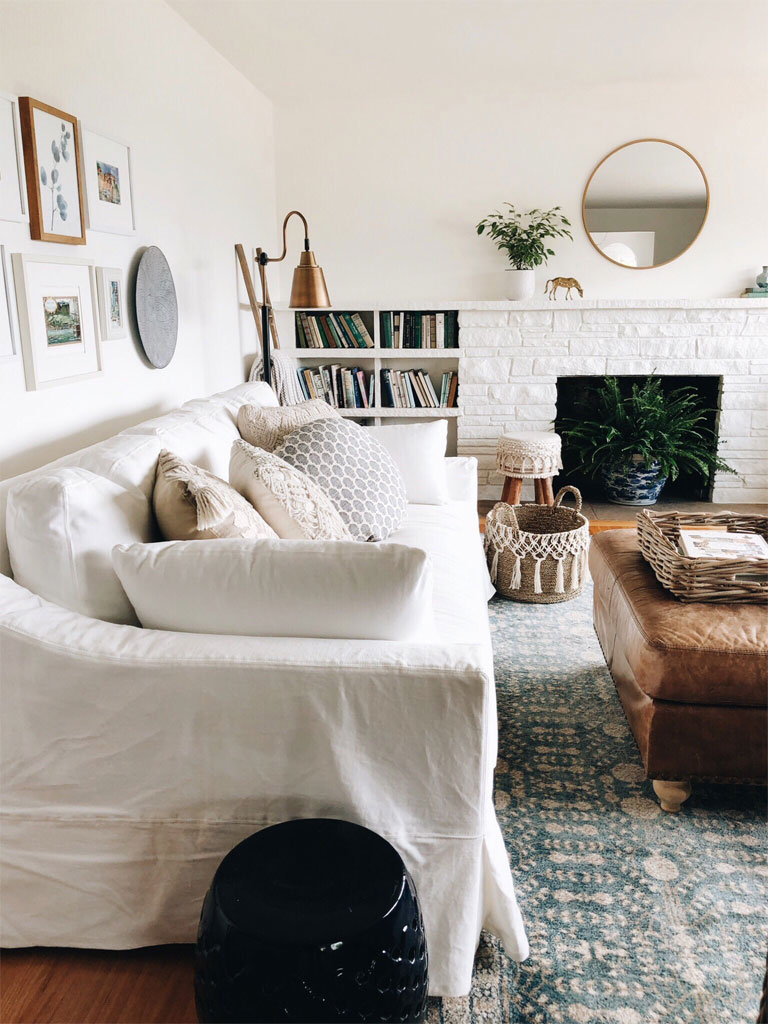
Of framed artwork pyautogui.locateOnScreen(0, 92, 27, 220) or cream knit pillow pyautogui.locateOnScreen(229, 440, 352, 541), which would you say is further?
framed artwork pyautogui.locateOnScreen(0, 92, 27, 220)

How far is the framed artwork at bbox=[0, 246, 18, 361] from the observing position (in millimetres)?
2059

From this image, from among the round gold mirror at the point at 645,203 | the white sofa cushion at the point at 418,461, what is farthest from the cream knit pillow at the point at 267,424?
the round gold mirror at the point at 645,203

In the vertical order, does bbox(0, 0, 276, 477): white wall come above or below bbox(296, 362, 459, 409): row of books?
above

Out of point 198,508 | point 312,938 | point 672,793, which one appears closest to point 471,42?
point 198,508

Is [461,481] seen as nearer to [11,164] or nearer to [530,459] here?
[530,459]

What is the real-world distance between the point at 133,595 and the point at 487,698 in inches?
26.3

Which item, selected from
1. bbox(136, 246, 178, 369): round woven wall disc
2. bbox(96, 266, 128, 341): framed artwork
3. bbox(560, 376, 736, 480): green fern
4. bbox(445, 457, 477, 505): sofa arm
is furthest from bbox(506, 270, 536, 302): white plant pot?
bbox(96, 266, 128, 341): framed artwork

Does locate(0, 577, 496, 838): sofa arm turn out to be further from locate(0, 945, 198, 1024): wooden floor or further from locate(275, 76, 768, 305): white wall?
locate(275, 76, 768, 305): white wall

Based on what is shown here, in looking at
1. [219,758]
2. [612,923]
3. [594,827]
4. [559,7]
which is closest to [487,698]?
[219,758]

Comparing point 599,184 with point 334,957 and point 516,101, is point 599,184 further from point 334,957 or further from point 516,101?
point 334,957

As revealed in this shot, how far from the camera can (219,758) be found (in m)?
1.36

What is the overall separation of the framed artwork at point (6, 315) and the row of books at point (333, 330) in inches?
114

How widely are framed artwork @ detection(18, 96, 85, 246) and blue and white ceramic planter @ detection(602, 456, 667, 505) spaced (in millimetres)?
3357

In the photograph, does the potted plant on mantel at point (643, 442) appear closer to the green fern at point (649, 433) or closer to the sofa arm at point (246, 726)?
the green fern at point (649, 433)
